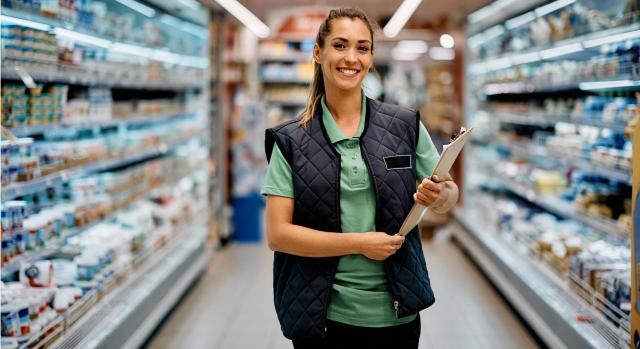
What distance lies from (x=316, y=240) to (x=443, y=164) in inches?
15.3

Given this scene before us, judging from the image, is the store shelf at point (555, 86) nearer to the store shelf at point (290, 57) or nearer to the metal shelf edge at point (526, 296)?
the metal shelf edge at point (526, 296)

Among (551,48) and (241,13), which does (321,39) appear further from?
(551,48)

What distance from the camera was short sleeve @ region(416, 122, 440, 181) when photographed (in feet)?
7.20

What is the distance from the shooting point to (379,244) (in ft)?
6.37

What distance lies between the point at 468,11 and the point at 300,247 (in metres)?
6.62

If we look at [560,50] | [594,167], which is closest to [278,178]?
[594,167]

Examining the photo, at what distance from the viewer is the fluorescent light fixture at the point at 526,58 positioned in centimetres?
592

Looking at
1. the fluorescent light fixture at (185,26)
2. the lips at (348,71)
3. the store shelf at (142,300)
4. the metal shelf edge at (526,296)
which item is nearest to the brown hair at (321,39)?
the lips at (348,71)

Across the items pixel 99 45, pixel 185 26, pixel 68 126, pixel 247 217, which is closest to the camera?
pixel 68 126

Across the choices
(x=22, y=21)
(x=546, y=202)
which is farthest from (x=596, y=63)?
(x=22, y=21)

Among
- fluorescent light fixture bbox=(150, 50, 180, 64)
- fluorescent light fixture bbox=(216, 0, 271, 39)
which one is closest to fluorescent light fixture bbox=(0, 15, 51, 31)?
fluorescent light fixture bbox=(216, 0, 271, 39)

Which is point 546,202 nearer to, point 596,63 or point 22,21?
point 596,63

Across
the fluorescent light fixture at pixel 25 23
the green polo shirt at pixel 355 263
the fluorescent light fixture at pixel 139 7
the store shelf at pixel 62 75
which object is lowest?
the green polo shirt at pixel 355 263

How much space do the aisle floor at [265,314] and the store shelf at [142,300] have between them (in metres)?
0.17
